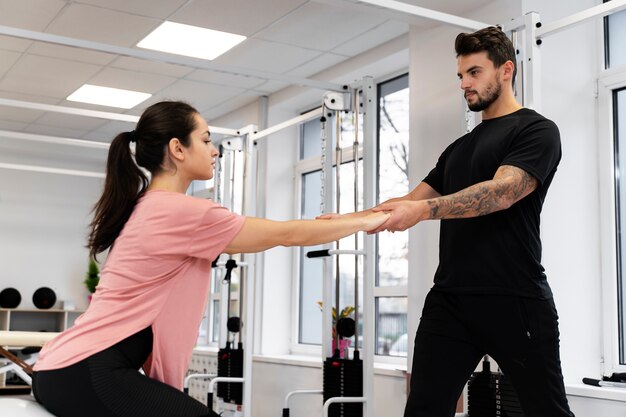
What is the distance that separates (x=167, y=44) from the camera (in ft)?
17.9

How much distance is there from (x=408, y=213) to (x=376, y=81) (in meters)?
3.79

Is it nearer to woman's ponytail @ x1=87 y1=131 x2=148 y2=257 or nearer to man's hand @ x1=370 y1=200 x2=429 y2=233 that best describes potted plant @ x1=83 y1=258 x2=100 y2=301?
man's hand @ x1=370 y1=200 x2=429 y2=233

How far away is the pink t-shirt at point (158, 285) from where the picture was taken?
5.10 feet

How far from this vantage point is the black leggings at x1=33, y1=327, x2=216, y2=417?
1501 mm

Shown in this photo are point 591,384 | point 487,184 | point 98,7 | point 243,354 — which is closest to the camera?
point 487,184

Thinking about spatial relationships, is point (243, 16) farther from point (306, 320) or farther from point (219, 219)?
point (219, 219)

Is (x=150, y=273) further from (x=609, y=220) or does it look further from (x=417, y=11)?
(x=609, y=220)

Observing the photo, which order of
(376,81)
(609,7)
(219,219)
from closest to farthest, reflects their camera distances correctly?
(219,219)
(609,7)
(376,81)

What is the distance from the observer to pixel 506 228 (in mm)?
2215

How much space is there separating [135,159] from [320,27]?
3.40 metres

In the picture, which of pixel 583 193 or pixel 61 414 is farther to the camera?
pixel 583 193

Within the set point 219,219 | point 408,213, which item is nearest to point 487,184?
point 408,213

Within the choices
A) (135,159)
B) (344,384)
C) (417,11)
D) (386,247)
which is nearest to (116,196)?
(135,159)

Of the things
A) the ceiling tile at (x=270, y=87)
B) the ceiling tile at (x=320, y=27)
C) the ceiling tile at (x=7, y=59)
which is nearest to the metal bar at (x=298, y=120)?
the ceiling tile at (x=320, y=27)
